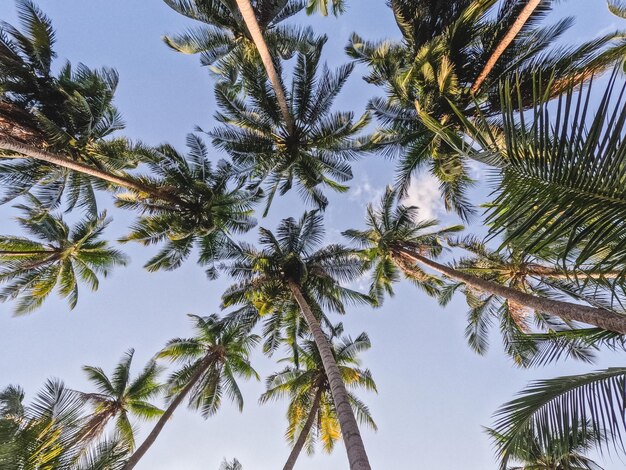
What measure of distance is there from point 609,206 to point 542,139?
23.2 inches

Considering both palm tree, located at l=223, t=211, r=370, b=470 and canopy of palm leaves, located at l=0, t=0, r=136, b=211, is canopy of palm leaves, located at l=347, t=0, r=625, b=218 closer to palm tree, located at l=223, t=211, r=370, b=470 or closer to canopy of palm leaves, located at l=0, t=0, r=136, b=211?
palm tree, located at l=223, t=211, r=370, b=470

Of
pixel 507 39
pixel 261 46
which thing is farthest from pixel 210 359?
pixel 507 39

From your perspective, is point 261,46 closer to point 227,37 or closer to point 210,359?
point 227,37

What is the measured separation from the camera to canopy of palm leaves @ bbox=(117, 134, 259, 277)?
15078 millimetres

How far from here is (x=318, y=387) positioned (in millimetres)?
16031

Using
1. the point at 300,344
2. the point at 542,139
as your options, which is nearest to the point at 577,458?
the point at 300,344

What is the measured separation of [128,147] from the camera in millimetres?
14039

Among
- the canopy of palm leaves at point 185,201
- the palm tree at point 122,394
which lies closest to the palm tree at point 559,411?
the canopy of palm leaves at point 185,201

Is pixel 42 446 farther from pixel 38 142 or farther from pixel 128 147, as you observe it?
pixel 128 147

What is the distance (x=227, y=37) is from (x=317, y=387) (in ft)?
48.1

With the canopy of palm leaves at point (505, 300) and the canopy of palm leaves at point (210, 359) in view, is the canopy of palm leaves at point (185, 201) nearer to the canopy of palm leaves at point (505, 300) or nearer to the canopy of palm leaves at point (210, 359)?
the canopy of palm leaves at point (210, 359)

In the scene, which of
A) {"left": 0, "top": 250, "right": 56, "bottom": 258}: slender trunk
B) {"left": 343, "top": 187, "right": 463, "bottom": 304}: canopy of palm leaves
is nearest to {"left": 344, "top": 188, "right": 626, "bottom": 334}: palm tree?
{"left": 343, "top": 187, "right": 463, "bottom": 304}: canopy of palm leaves

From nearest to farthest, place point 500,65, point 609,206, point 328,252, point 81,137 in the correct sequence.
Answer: point 609,206
point 500,65
point 81,137
point 328,252

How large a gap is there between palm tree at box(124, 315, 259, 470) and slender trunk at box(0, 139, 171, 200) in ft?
20.1
